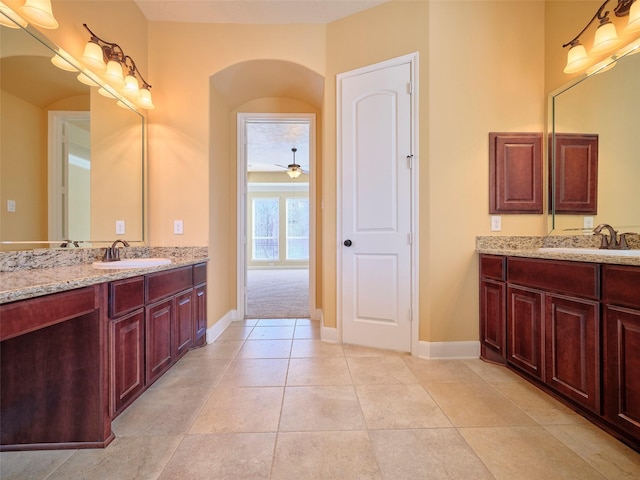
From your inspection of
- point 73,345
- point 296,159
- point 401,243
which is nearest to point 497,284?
point 401,243

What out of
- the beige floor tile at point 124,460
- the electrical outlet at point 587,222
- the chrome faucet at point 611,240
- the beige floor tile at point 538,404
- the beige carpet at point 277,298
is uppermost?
the electrical outlet at point 587,222

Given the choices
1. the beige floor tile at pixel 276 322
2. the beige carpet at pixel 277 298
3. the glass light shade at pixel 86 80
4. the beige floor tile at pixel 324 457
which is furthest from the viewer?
the beige carpet at pixel 277 298

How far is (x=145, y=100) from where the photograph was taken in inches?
93.8

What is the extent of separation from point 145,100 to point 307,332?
8.42 ft

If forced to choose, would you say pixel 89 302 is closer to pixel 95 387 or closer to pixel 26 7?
pixel 95 387

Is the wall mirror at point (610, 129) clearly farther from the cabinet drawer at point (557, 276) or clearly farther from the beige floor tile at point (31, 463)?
the beige floor tile at point (31, 463)

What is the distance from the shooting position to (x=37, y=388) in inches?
50.8

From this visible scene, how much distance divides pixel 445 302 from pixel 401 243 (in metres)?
0.59

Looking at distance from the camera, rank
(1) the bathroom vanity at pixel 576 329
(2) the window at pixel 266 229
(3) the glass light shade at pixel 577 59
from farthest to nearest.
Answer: (2) the window at pixel 266 229 → (3) the glass light shade at pixel 577 59 → (1) the bathroom vanity at pixel 576 329

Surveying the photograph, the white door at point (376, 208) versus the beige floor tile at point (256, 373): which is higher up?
the white door at point (376, 208)

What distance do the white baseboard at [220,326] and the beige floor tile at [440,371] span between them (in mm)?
1756

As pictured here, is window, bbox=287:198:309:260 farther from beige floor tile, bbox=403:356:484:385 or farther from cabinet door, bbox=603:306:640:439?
cabinet door, bbox=603:306:640:439

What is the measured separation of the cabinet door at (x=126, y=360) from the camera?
140 cm

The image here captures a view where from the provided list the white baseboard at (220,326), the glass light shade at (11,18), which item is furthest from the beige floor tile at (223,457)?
the glass light shade at (11,18)
